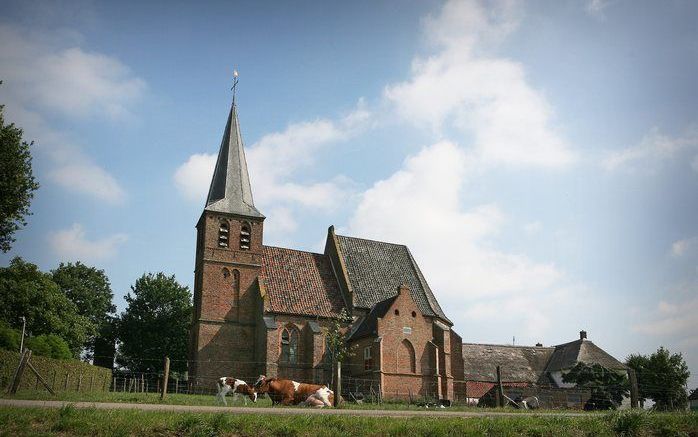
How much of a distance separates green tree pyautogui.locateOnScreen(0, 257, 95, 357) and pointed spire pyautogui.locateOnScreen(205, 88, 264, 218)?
1894 cm

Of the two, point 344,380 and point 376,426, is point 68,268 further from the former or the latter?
point 376,426

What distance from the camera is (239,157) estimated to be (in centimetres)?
4838

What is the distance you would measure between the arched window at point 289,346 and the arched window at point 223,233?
26.1 ft

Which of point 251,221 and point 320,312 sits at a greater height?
point 251,221

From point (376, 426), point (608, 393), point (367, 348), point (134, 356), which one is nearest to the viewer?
point (376, 426)

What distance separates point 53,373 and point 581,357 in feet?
151

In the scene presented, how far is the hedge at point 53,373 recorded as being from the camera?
2867cm

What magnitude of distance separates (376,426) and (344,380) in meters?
23.5

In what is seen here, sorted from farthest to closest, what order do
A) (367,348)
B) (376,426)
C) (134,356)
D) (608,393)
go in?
(134,356) < (367,348) < (608,393) < (376,426)

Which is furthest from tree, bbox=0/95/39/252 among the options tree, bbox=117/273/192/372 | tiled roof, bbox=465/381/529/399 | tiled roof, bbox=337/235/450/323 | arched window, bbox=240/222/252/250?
tiled roof, bbox=465/381/529/399

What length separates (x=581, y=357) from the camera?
2247 inches

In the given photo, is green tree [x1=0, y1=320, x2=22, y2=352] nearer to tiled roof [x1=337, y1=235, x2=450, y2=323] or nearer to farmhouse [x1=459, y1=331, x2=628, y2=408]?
tiled roof [x1=337, y1=235, x2=450, y2=323]

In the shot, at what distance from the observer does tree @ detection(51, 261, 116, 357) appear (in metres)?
63.6

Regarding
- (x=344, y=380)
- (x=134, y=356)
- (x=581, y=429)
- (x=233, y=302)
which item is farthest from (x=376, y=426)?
(x=134, y=356)
